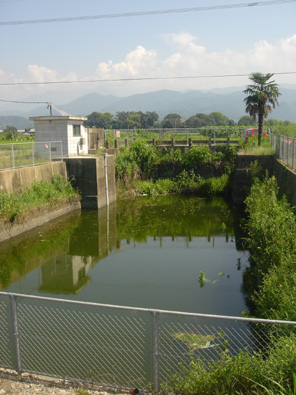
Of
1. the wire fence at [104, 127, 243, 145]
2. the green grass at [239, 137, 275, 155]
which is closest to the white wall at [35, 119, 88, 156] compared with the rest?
the wire fence at [104, 127, 243, 145]

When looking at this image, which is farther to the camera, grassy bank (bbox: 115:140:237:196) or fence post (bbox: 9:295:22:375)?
grassy bank (bbox: 115:140:237:196)

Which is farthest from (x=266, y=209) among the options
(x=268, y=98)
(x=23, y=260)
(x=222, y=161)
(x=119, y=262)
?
(x=268, y=98)

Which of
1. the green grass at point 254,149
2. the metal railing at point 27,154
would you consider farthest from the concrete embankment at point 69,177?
the green grass at point 254,149

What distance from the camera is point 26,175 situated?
54.7 ft

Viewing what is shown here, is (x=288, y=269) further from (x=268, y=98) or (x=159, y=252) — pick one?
(x=268, y=98)

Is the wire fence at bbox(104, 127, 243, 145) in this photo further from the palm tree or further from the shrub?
the shrub

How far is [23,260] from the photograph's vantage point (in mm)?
12602

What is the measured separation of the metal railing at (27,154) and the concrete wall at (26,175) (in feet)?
1.20

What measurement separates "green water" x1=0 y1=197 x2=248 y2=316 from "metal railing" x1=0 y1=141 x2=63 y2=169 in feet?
9.36

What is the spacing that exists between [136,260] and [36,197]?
5.97 meters

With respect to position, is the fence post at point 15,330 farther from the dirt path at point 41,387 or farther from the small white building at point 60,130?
the small white building at point 60,130

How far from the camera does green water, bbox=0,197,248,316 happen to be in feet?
32.0

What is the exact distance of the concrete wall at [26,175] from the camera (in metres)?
15.2

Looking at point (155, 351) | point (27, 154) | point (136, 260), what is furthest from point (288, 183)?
point (27, 154)
